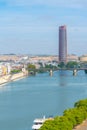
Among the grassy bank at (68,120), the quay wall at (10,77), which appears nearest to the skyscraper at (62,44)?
the quay wall at (10,77)

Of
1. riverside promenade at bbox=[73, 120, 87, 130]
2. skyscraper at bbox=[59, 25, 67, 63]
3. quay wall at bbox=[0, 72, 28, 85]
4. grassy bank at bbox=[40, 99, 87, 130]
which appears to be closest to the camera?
grassy bank at bbox=[40, 99, 87, 130]

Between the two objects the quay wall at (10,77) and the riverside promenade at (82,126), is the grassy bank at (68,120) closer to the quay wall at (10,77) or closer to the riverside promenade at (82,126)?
the riverside promenade at (82,126)

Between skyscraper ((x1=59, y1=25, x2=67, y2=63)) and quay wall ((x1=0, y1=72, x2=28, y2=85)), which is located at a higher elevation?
skyscraper ((x1=59, y1=25, x2=67, y2=63))

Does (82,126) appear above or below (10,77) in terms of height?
above

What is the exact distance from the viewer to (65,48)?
54.4m

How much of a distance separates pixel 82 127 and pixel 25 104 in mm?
5550

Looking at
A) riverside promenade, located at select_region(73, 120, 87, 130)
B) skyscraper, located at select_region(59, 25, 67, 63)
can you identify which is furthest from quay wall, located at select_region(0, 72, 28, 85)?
skyscraper, located at select_region(59, 25, 67, 63)

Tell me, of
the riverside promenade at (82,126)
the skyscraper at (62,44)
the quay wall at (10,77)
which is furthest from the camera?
the skyscraper at (62,44)

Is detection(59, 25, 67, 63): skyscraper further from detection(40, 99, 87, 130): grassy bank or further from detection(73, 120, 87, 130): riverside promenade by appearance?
detection(73, 120, 87, 130): riverside promenade

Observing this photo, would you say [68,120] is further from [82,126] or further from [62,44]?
[62,44]

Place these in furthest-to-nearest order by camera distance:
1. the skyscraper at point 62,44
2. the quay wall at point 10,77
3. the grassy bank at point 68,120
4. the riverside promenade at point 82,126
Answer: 1. the skyscraper at point 62,44
2. the quay wall at point 10,77
3. the riverside promenade at point 82,126
4. the grassy bank at point 68,120

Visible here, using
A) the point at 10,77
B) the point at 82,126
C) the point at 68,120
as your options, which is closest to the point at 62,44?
the point at 10,77

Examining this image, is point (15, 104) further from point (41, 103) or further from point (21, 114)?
point (21, 114)

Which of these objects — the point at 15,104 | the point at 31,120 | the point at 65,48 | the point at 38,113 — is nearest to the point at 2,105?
the point at 15,104
